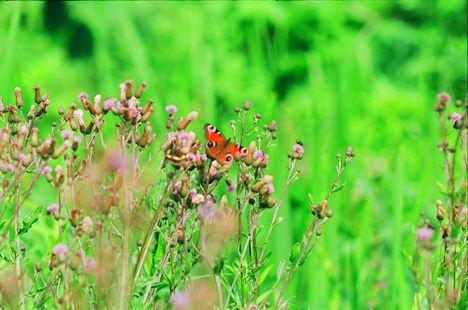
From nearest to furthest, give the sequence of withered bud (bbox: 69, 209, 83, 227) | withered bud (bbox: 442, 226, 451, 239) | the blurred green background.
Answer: withered bud (bbox: 69, 209, 83, 227) → withered bud (bbox: 442, 226, 451, 239) → the blurred green background

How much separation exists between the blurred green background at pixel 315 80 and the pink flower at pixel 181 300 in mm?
934

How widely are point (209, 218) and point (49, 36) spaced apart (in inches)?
179

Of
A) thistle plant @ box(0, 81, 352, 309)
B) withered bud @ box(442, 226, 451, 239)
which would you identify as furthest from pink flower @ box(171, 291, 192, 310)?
withered bud @ box(442, 226, 451, 239)

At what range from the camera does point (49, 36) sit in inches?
227

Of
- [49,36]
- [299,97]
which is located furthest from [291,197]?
[49,36]

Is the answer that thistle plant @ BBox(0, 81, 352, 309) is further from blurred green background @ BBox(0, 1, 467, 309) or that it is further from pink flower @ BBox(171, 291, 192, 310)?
blurred green background @ BBox(0, 1, 467, 309)

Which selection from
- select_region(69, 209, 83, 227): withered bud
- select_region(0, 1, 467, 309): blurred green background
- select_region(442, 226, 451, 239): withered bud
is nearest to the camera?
select_region(69, 209, 83, 227): withered bud

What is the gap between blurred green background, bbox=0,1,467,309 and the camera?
2691 mm

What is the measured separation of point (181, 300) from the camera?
4.72 ft

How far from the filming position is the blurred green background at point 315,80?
2.69 metres

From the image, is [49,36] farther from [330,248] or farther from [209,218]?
[209,218]

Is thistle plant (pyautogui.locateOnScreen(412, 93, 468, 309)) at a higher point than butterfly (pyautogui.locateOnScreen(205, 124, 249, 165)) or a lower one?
lower

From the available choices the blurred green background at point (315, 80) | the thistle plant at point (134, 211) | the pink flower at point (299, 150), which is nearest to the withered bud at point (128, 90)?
the thistle plant at point (134, 211)

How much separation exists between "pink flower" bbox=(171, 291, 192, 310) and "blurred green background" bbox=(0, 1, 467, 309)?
93cm
